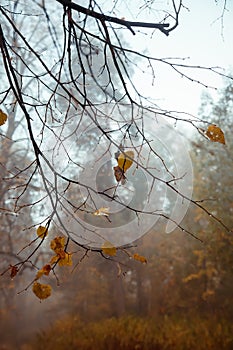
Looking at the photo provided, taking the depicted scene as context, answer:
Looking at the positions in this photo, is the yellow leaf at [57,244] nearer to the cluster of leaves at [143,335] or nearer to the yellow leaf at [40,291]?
the yellow leaf at [40,291]

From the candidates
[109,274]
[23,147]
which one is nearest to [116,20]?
[23,147]

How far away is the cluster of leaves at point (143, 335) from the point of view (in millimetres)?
3732

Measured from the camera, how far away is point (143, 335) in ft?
13.4

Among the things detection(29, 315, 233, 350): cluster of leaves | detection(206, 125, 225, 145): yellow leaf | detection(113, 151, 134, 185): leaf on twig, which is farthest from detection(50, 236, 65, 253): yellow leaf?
detection(29, 315, 233, 350): cluster of leaves

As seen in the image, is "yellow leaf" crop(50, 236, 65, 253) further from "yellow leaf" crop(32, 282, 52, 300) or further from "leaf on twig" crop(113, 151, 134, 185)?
"leaf on twig" crop(113, 151, 134, 185)

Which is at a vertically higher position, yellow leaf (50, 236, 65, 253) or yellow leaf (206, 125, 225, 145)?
yellow leaf (206, 125, 225, 145)

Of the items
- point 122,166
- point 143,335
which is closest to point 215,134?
point 122,166

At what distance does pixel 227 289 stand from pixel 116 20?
509cm

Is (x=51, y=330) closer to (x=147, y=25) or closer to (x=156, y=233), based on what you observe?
(x=156, y=233)

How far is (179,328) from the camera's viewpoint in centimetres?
423

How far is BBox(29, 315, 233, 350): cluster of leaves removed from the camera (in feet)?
12.2

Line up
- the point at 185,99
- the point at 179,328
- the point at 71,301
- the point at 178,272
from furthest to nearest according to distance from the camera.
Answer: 1. the point at 71,301
2. the point at 178,272
3. the point at 179,328
4. the point at 185,99

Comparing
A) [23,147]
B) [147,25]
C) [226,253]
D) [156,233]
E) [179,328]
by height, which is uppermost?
[23,147]

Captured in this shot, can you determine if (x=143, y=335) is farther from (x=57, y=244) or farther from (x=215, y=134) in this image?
(x=215, y=134)
